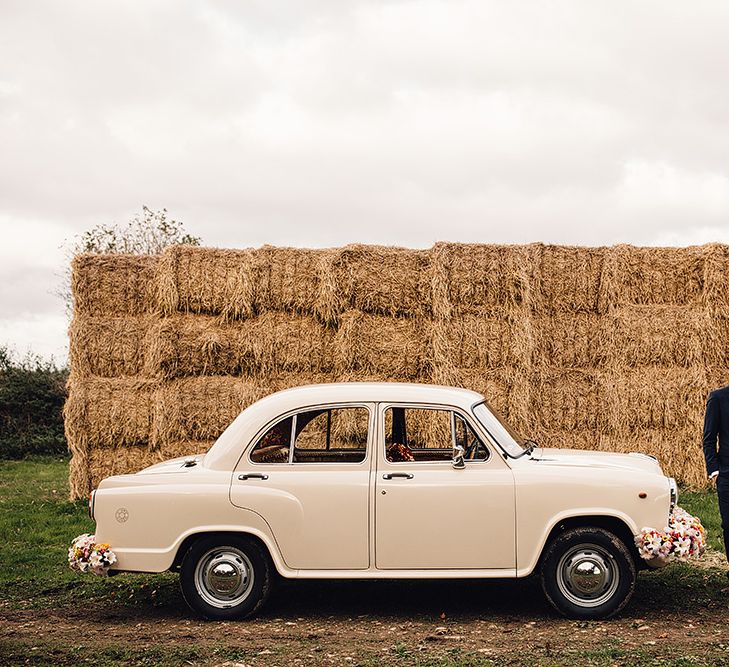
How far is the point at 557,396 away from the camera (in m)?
13.6

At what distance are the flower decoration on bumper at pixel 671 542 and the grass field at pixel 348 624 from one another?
1.83ft

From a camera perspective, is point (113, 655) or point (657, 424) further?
point (657, 424)

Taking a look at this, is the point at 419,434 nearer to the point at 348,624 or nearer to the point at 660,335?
the point at 348,624

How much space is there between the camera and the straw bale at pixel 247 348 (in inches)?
527

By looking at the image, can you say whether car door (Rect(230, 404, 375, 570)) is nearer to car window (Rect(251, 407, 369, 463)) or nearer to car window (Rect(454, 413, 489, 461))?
car window (Rect(251, 407, 369, 463))

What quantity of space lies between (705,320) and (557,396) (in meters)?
2.48

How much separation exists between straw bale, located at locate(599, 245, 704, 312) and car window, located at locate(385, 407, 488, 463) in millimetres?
5344

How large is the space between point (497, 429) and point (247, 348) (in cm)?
640

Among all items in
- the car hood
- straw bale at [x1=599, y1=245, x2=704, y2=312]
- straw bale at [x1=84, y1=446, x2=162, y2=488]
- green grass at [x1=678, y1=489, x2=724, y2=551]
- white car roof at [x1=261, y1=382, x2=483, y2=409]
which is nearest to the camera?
the car hood

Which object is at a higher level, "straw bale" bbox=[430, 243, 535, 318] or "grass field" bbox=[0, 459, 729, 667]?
"straw bale" bbox=[430, 243, 535, 318]

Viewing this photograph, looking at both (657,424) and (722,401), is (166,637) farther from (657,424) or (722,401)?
(657,424)

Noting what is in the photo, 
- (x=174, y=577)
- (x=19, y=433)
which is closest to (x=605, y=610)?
(x=174, y=577)

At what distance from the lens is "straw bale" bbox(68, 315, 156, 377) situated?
1351 centimetres

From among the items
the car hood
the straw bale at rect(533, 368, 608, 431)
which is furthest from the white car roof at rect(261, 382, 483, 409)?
the straw bale at rect(533, 368, 608, 431)
